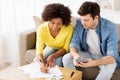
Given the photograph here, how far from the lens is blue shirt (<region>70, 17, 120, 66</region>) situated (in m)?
2.16

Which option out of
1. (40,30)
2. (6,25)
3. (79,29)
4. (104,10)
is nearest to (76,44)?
(79,29)

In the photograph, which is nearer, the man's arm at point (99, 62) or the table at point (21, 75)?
the table at point (21, 75)

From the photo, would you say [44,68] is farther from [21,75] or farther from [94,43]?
[94,43]

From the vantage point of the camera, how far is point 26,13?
3.19 m

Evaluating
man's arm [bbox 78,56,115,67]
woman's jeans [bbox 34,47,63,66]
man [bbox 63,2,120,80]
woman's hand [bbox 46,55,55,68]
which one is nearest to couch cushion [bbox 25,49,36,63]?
woman's jeans [bbox 34,47,63,66]

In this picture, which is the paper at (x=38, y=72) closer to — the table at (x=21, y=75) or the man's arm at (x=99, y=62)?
the table at (x=21, y=75)

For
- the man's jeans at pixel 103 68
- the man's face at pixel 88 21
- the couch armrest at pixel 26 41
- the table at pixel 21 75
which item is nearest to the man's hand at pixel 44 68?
the table at pixel 21 75

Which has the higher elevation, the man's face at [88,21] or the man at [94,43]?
the man's face at [88,21]

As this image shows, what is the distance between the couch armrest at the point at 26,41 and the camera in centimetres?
268

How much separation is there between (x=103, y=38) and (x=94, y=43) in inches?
4.6

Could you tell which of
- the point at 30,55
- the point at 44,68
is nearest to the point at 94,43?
the point at 44,68

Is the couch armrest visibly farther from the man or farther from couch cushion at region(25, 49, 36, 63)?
the man

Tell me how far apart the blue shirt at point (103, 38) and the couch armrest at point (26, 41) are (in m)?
0.57

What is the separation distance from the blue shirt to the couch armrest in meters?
0.57
